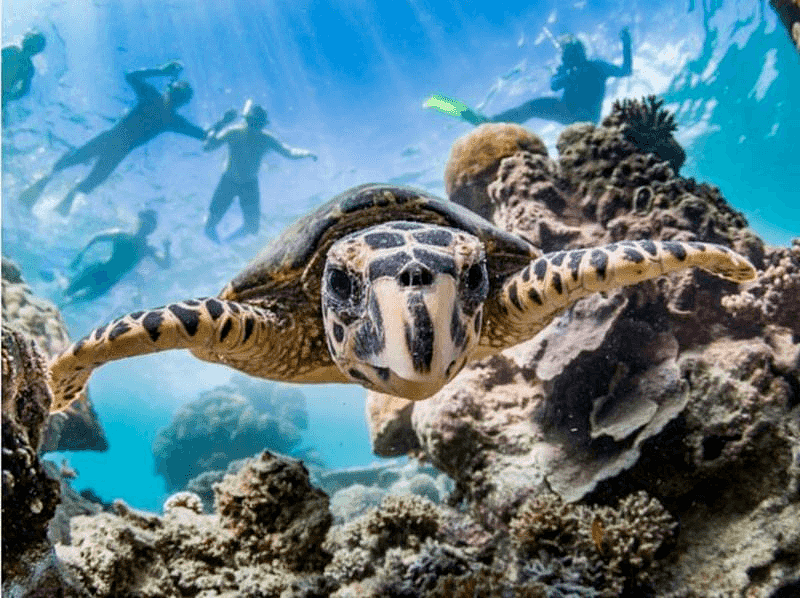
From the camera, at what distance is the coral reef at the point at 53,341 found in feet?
24.9

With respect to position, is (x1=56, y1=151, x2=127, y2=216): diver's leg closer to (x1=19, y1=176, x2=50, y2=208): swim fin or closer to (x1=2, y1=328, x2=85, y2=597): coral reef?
(x1=19, y1=176, x2=50, y2=208): swim fin

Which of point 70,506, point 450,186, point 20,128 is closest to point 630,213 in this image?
point 450,186

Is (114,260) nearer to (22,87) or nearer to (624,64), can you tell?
(22,87)

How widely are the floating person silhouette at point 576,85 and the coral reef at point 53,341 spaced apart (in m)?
10.6

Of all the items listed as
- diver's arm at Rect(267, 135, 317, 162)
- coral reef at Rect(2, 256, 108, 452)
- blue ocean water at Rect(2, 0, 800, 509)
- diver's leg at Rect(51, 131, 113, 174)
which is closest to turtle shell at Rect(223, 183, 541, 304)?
coral reef at Rect(2, 256, 108, 452)

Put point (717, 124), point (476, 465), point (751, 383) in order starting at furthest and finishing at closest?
point (717, 124)
point (476, 465)
point (751, 383)

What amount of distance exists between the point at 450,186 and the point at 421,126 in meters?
17.2

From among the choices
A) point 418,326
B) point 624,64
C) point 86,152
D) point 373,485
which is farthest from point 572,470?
point 86,152

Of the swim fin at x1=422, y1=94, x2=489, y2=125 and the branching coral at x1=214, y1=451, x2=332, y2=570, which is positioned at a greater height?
the swim fin at x1=422, y1=94, x2=489, y2=125

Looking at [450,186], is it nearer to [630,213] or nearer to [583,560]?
[630,213]

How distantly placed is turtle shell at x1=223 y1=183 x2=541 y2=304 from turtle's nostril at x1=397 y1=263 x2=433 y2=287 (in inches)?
55.7

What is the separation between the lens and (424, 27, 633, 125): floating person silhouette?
14367 mm

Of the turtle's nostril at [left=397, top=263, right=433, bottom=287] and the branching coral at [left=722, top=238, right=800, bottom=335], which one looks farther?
the branching coral at [left=722, top=238, right=800, bottom=335]

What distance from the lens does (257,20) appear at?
20172 millimetres
